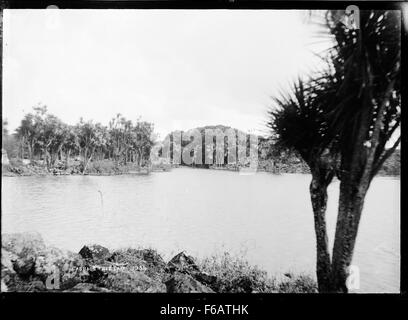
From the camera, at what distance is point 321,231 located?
336 cm

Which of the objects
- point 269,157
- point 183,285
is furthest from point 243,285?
point 269,157

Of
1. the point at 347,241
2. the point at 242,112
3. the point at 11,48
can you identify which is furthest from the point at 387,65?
the point at 11,48

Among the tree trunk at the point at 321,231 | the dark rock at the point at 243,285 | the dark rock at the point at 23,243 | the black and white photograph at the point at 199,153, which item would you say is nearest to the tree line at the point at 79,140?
the black and white photograph at the point at 199,153

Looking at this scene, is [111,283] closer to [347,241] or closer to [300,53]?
[347,241]

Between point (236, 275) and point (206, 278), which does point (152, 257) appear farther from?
point (236, 275)

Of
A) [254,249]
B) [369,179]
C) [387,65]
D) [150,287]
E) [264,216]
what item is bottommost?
[150,287]

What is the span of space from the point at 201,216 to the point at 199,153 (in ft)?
1.84

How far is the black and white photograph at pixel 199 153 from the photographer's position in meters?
3.29

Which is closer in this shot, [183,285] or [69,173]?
[183,285]

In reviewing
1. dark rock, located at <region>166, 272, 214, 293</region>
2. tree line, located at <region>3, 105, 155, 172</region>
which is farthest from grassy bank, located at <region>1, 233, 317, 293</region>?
tree line, located at <region>3, 105, 155, 172</region>

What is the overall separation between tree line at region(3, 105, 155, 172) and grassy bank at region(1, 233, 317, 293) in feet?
2.40

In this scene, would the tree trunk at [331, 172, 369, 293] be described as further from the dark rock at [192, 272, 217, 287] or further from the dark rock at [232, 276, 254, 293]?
the dark rock at [192, 272, 217, 287]

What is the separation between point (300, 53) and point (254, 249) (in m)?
1.76

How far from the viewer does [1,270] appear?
328 cm
